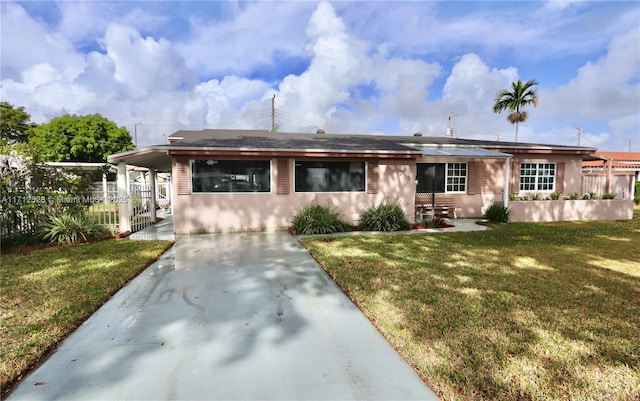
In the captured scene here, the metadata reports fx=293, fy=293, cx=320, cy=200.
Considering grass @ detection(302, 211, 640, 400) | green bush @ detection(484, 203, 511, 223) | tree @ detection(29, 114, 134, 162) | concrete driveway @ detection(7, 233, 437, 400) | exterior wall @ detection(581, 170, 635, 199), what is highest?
tree @ detection(29, 114, 134, 162)

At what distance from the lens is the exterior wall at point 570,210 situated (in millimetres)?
12219

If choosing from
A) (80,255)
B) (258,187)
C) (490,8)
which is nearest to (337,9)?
(490,8)

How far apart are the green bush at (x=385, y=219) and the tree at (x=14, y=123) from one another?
3775cm

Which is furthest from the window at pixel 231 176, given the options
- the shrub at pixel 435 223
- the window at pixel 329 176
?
the shrub at pixel 435 223

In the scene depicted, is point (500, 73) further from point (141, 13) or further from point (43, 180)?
point (43, 180)

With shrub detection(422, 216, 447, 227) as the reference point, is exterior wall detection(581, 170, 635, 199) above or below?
above

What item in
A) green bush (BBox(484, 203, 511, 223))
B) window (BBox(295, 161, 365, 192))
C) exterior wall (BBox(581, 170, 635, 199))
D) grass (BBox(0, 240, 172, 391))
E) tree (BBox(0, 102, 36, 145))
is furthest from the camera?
tree (BBox(0, 102, 36, 145))

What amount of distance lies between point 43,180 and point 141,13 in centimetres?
601

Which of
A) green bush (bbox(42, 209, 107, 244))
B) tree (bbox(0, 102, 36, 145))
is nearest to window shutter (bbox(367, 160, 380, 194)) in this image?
green bush (bbox(42, 209, 107, 244))

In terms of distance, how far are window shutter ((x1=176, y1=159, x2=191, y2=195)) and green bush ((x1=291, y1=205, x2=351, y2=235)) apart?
11.8ft

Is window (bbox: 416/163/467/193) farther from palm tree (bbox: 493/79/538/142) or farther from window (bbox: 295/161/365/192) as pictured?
palm tree (bbox: 493/79/538/142)

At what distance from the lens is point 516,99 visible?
73.3ft

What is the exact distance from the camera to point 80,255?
21.4ft

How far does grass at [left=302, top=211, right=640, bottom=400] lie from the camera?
7.68 ft
